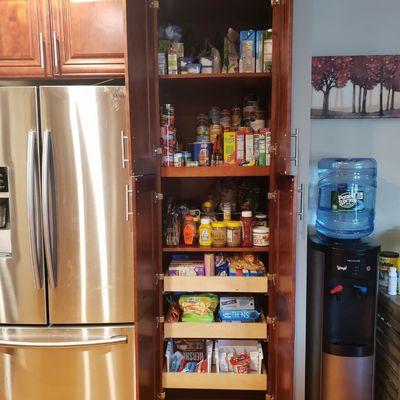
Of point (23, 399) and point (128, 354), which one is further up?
point (128, 354)

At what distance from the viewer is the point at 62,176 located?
1.51m

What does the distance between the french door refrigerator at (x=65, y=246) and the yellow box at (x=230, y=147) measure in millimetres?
531

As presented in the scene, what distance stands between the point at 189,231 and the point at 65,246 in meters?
0.62

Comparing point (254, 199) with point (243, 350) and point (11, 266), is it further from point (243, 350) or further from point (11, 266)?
point (11, 266)

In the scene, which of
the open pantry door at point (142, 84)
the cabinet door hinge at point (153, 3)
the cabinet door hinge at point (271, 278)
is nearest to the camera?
the open pantry door at point (142, 84)

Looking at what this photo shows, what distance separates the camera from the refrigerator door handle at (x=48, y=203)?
1.47 m

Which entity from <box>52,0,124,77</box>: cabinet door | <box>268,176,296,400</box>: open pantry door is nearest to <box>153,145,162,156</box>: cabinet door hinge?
<box>52,0,124,77</box>: cabinet door

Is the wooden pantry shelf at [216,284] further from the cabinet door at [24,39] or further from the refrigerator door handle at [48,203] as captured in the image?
the cabinet door at [24,39]

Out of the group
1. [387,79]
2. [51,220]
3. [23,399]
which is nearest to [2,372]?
[23,399]

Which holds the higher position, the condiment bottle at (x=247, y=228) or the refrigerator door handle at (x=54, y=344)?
the condiment bottle at (x=247, y=228)

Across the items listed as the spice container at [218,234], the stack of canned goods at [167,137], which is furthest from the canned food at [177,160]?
the spice container at [218,234]

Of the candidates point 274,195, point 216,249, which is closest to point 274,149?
point 274,195

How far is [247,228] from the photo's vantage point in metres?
1.77

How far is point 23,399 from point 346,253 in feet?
5.60
